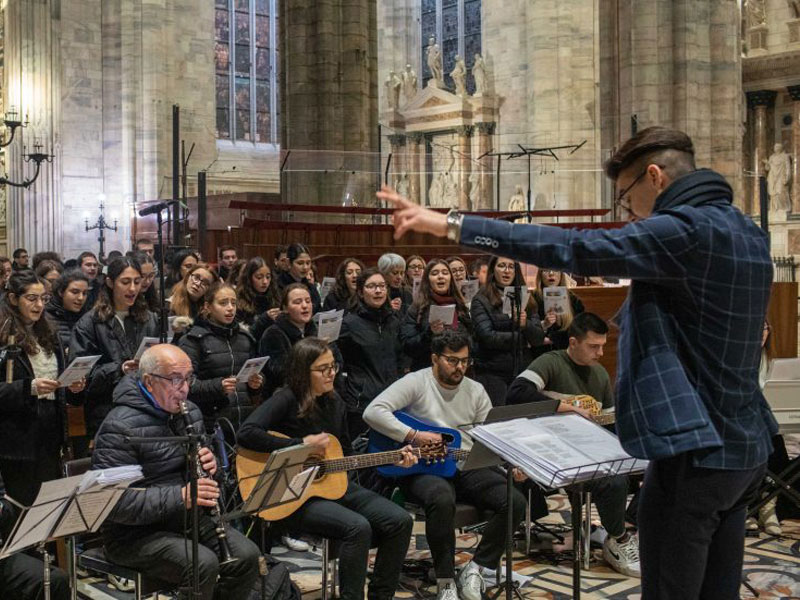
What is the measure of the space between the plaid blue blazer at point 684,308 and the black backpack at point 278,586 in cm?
273

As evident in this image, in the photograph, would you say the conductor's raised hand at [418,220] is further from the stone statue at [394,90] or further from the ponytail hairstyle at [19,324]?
the stone statue at [394,90]

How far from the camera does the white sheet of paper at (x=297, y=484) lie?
4.43 meters

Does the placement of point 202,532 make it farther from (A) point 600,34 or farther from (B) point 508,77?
(B) point 508,77

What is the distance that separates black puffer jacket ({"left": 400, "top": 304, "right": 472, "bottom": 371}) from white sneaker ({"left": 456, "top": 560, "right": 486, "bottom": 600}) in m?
2.40

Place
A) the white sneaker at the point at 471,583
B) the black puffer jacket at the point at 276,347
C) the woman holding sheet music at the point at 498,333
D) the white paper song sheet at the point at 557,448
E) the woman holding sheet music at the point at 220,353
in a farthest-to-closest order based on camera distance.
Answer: the woman holding sheet music at the point at 498,333 → the black puffer jacket at the point at 276,347 → the woman holding sheet music at the point at 220,353 → the white sneaker at the point at 471,583 → the white paper song sheet at the point at 557,448

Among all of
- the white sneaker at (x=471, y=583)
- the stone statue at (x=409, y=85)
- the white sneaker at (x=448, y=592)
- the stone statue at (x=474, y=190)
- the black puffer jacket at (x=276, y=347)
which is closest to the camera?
the white sneaker at (x=448, y=592)

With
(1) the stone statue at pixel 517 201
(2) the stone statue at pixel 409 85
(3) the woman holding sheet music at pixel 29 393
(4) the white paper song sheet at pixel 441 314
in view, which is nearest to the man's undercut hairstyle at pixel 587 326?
(4) the white paper song sheet at pixel 441 314

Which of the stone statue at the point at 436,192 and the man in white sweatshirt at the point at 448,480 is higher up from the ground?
the stone statue at the point at 436,192

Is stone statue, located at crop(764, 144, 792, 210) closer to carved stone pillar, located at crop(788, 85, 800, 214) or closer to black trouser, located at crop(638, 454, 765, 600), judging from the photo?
carved stone pillar, located at crop(788, 85, 800, 214)

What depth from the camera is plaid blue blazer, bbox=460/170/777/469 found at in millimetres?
2574

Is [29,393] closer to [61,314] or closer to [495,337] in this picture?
[61,314]

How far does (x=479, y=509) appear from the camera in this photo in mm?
5551

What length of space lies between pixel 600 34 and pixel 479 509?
1499 cm

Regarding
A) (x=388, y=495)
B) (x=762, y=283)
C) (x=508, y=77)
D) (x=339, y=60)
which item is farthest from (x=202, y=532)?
(x=508, y=77)
